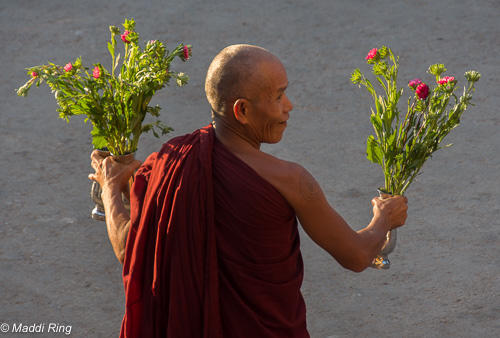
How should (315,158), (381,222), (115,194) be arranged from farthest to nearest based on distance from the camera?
(315,158)
(115,194)
(381,222)

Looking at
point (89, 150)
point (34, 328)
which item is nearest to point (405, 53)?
point (89, 150)

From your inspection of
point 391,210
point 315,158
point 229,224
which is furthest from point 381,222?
point 315,158

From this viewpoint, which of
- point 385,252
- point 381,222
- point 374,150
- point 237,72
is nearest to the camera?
point 237,72

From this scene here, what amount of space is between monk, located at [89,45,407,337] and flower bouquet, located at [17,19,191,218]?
1.82ft

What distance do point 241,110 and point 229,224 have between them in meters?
0.38

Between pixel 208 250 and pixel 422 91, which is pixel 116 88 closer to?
pixel 208 250

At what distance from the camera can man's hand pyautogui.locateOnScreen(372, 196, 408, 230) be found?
294cm

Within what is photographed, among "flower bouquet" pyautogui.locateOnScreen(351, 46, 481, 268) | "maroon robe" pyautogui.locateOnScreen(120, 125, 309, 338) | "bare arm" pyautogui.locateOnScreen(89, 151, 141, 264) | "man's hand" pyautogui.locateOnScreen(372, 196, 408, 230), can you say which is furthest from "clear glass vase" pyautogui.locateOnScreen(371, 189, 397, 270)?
"bare arm" pyautogui.locateOnScreen(89, 151, 141, 264)

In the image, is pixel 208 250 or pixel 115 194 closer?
pixel 208 250

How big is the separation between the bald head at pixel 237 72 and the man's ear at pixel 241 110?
→ 18 mm

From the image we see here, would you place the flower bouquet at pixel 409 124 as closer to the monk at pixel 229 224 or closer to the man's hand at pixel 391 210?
the man's hand at pixel 391 210

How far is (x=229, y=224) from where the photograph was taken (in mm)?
2479

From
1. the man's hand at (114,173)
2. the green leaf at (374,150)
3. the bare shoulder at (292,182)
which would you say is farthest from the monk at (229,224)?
the green leaf at (374,150)

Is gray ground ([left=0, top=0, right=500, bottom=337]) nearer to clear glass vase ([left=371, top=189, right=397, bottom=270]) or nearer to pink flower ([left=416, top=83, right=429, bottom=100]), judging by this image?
clear glass vase ([left=371, top=189, right=397, bottom=270])
